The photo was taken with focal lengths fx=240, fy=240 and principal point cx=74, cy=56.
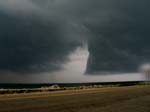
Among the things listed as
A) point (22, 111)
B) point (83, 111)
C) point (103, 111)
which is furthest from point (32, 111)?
point (103, 111)

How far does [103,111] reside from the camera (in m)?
19.2

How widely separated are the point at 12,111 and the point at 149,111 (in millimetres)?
11057

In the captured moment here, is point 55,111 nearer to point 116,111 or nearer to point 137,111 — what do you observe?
point 116,111

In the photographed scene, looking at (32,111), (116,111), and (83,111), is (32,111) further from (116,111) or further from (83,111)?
(116,111)

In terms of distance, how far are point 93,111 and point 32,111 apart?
482 centimetres

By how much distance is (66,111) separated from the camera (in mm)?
18953

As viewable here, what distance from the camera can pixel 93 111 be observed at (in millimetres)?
19125

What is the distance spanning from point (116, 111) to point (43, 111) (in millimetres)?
5813

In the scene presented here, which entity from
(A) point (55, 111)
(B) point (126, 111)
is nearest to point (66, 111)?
(A) point (55, 111)

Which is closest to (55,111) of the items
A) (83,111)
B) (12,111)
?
(83,111)

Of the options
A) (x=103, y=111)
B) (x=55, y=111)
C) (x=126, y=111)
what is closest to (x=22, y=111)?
(x=55, y=111)

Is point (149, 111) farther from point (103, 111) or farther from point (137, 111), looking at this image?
point (103, 111)

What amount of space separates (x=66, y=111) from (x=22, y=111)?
3.51m

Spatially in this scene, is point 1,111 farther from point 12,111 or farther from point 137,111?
point 137,111
